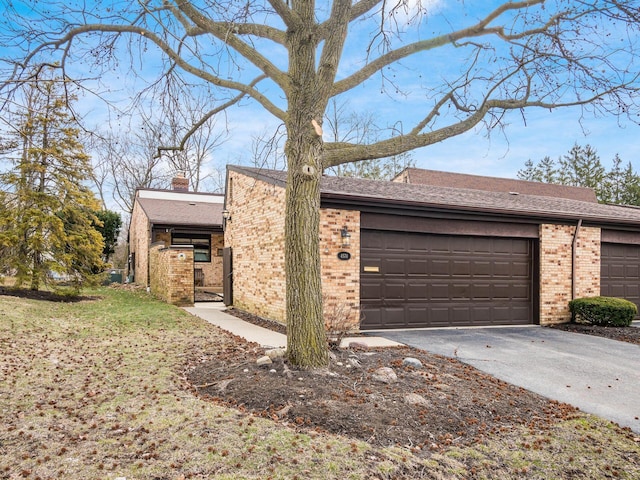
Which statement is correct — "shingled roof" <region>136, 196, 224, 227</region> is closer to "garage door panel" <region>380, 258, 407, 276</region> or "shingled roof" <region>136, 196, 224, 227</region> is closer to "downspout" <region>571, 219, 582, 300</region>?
"garage door panel" <region>380, 258, 407, 276</region>

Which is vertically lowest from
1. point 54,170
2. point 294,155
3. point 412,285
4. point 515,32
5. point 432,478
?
point 432,478

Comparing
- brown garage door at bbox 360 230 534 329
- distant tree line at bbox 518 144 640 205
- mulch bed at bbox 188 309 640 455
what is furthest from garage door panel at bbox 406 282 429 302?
distant tree line at bbox 518 144 640 205

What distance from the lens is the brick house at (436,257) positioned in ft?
31.3

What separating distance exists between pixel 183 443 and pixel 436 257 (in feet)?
26.7

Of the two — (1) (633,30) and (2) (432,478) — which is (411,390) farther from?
(1) (633,30)

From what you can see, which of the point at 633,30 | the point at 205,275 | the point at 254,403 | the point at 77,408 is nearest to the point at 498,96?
the point at 633,30

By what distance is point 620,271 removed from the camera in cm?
1273

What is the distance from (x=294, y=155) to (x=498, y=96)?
3.73m

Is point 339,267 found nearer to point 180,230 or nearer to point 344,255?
point 344,255

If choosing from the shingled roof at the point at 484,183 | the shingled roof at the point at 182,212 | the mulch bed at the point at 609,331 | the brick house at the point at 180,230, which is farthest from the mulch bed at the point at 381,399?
the shingled roof at the point at 484,183

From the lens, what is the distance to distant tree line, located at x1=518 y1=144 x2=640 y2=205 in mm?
37125

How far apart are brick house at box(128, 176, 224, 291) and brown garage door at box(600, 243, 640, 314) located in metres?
13.7

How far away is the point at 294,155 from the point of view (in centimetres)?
549

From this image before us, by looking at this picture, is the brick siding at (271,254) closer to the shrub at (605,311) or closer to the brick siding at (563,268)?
the brick siding at (563,268)
